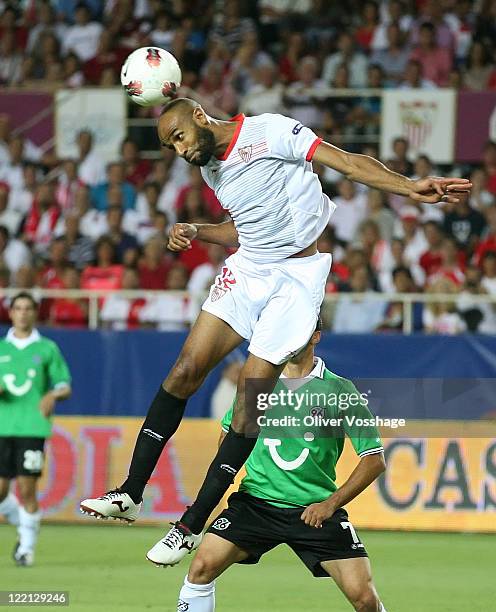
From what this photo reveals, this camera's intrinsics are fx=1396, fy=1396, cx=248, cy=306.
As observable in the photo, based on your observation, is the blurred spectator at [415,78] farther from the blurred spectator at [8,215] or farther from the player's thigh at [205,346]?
the player's thigh at [205,346]

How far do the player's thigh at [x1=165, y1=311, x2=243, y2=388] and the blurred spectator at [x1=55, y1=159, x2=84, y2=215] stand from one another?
10.1 meters

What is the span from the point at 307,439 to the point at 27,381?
5.13 m

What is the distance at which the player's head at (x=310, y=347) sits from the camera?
23.4 feet

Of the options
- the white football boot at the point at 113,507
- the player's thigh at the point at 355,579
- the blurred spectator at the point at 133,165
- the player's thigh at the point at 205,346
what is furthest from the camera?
the blurred spectator at the point at 133,165

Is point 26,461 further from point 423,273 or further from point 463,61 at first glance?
point 463,61

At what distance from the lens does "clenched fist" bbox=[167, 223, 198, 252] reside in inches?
275

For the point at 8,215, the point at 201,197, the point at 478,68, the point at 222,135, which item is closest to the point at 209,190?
the point at 201,197

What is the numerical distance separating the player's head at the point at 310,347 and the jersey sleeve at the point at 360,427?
31cm

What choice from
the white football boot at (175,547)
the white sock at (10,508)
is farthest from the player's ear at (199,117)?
the white sock at (10,508)

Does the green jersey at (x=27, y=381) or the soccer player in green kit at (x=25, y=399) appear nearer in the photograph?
the soccer player in green kit at (x=25, y=399)

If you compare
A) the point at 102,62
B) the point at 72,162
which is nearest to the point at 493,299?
the point at 72,162

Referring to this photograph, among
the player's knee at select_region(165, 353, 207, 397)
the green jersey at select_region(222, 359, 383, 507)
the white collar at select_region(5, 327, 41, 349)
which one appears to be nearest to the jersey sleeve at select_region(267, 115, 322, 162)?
the player's knee at select_region(165, 353, 207, 397)

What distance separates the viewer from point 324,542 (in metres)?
7.23

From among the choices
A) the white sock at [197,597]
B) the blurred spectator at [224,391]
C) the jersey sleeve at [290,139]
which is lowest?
the blurred spectator at [224,391]
